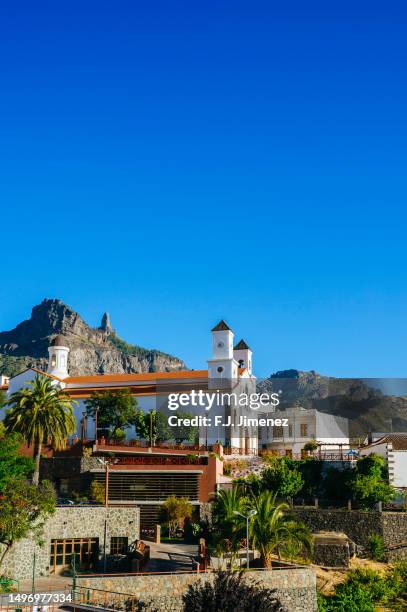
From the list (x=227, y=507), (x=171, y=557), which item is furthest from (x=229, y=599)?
(x=227, y=507)

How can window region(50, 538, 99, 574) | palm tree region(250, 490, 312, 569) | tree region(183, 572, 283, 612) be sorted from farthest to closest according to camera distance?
1. palm tree region(250, 490, 312, 569)
2. window region(50, 538, 99, 574)
3. tree region(183, 572, 283, 612)

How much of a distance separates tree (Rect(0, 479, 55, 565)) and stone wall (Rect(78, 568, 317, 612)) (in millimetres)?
4045

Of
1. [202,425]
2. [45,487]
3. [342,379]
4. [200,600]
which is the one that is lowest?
[200,600]

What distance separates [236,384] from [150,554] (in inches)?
1708

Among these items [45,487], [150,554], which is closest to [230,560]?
[150,554]

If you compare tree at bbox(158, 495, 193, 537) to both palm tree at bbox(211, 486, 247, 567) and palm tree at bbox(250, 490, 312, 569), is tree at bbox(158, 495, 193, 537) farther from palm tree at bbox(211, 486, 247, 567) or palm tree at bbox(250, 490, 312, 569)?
palm tree at bbox(250, 490, 312, 569)

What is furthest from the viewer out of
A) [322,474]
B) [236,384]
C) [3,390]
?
[3,390]

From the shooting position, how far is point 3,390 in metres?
93.3

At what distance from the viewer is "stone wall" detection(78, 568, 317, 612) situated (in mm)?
34375

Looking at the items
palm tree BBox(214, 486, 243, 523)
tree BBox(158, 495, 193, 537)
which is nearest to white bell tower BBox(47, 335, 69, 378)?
tree BBox(158, 495, 193, 537)

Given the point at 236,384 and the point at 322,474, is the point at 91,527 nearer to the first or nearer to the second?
the point at 322,474

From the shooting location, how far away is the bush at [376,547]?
50.3 meters

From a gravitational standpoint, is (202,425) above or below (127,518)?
above

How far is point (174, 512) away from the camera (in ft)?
176
